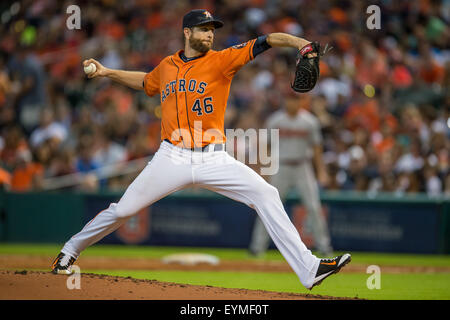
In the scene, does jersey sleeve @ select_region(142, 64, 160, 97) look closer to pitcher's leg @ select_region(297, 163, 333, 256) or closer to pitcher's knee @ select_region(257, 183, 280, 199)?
pitcher's knee @ select_region(257, 183, 280, 199)

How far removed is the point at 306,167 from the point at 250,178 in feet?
17.3

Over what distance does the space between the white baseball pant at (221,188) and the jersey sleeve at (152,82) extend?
872 millimetres

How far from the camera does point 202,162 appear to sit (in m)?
6.25

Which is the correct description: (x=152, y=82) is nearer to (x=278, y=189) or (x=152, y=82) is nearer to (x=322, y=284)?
(x=322, y=284)

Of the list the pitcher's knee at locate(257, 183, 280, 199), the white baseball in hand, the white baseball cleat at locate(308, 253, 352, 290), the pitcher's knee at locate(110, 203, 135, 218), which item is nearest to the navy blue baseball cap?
the white baseball in hand

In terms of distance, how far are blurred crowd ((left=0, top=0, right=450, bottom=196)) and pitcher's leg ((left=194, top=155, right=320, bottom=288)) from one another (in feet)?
23.7

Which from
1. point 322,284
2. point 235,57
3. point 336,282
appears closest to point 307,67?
point 235,57

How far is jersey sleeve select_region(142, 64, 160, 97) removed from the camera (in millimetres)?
6867

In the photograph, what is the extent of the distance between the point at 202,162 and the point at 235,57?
972 mm

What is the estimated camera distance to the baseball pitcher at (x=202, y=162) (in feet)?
20.2

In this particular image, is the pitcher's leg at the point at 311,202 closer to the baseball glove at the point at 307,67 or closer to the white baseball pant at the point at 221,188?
the white baseball pant at the point at 221,188

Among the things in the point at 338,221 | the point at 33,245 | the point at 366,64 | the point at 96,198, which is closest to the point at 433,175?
the point at 338,221

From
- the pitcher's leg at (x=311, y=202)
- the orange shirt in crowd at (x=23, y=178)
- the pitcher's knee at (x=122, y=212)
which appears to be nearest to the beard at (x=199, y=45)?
the pitcher's knee at (x=122, y=212)

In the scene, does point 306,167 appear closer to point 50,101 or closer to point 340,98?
point 340,98
